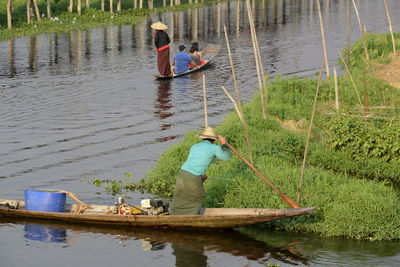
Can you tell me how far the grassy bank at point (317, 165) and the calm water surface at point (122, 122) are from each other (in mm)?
438

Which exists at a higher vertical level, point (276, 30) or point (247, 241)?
point (276, 30)

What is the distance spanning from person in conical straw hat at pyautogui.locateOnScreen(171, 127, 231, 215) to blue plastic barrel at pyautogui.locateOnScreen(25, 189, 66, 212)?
81.3 inches

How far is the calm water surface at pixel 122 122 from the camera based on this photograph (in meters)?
9.61

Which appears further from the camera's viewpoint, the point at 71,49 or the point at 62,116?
the point at 71,49

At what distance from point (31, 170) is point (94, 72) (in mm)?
11985

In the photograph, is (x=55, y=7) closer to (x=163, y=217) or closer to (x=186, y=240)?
(x=163, y=217)

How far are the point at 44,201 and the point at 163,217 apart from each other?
2122 millimetres

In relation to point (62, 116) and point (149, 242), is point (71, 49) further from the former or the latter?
point (149, 242)

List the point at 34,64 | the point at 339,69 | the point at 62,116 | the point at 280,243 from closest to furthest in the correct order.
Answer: the point at 280,243, the point at 62,116, the point at 339,69, the point at 34,64

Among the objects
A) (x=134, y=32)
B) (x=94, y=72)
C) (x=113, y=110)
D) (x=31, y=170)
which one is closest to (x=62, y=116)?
(x=113, y=110)

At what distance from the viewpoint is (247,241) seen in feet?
32.8

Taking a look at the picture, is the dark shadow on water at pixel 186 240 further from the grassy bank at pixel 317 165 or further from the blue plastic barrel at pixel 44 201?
the grassy bank at pixel 317 165

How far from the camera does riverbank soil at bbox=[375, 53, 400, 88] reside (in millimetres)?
19386

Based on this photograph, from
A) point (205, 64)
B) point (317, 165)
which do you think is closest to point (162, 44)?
point (205, 64)
